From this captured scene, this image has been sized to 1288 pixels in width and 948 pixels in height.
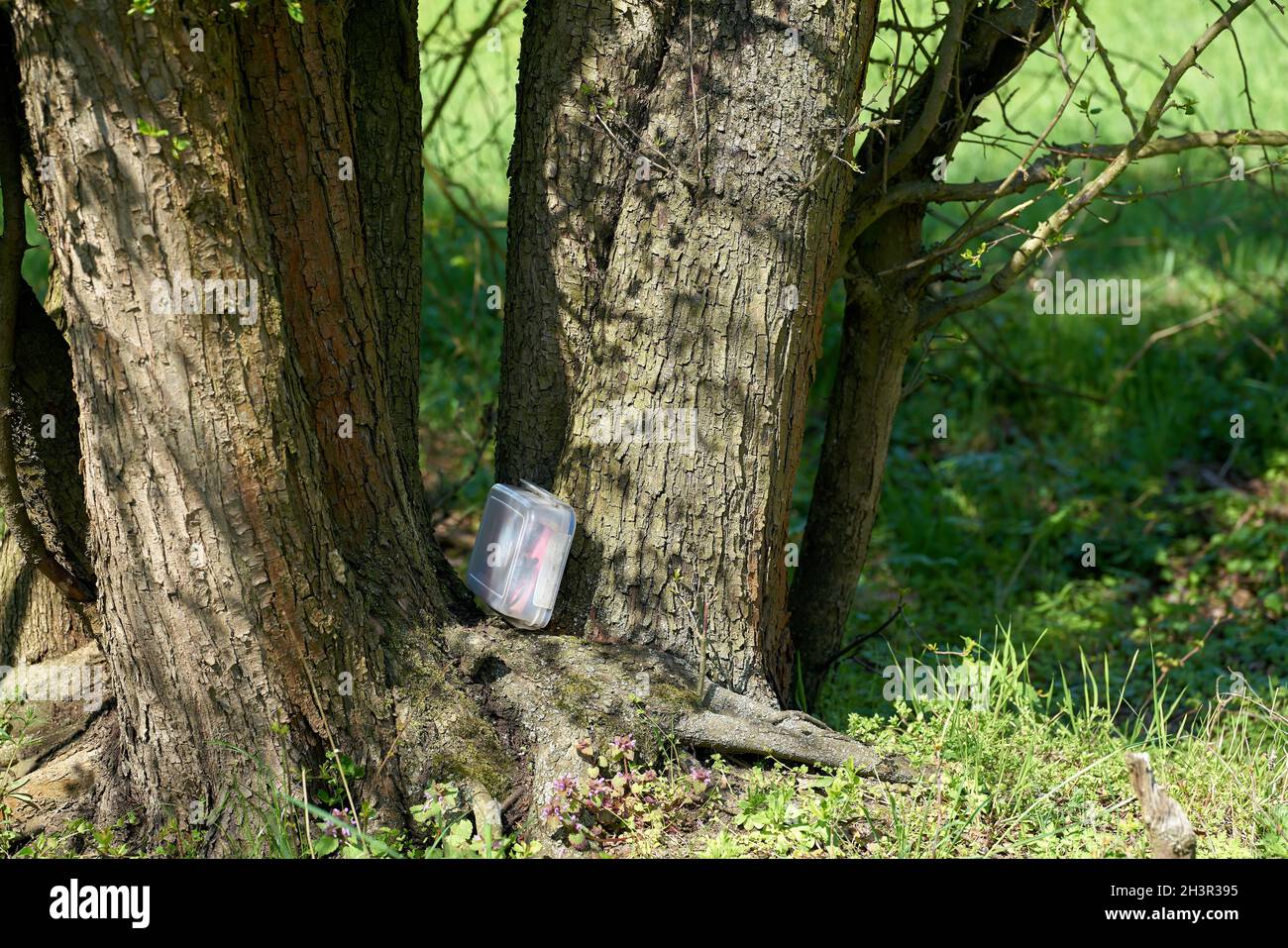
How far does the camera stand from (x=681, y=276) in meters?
2.98

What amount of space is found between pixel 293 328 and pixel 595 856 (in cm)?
138

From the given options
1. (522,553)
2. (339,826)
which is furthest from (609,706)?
(339,826)

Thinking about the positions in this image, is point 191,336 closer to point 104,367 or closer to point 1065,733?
point 104,367

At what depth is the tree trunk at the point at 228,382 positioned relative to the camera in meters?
2.34

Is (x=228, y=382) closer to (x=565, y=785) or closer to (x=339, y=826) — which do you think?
(x=339, y=826)

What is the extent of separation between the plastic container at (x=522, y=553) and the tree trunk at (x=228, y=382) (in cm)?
16

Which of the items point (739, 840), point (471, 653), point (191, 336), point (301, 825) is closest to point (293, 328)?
point (191, 336)

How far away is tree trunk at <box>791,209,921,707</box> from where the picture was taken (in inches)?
146

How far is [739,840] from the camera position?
2791mm

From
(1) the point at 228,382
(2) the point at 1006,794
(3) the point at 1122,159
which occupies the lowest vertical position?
(2) the point at 1006,794

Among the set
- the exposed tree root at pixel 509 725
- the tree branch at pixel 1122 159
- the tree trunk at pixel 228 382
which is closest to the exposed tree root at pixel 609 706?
the exposed tree root at pixel 509 725

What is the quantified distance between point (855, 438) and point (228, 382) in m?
2.06

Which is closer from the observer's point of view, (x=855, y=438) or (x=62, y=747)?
(x=62, y=747)

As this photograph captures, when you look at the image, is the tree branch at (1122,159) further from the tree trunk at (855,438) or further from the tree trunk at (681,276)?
the tree trunk at (681,276)
